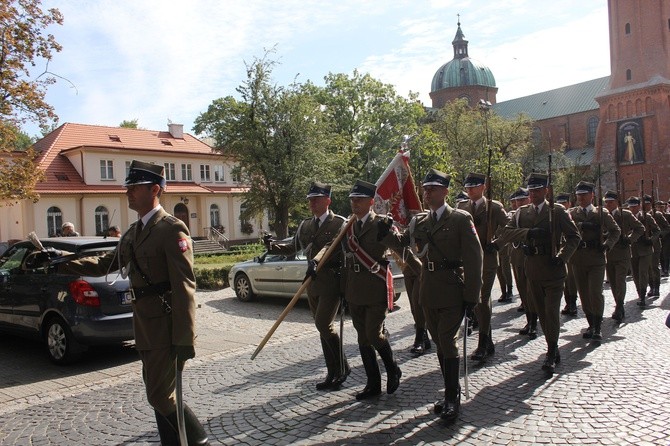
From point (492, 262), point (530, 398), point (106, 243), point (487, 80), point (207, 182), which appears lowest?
point (530, 398)

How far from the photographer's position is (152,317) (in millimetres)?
4004

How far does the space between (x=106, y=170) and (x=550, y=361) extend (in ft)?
131

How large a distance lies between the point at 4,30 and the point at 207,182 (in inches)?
1329

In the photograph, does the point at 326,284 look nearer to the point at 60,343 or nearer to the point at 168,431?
the point at 168,431

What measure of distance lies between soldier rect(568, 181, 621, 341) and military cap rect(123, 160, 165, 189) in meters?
6.58

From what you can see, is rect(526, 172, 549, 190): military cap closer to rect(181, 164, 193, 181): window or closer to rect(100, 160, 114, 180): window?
rect(100, 160, 114, 180): window

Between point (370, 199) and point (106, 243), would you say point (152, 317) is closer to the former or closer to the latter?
point (370, 199)

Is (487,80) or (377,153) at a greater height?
(487,80)

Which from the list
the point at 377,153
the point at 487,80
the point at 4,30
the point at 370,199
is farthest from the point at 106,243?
the point at 487,80

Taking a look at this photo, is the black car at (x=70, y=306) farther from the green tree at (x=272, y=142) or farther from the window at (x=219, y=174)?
the window at (x=219, y=174)

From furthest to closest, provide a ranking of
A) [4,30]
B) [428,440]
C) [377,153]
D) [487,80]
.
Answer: [487,80] → [377,153] → [4,30] → [428,440]

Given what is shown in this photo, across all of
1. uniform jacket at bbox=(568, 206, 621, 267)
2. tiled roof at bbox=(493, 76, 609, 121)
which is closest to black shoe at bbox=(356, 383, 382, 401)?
uniform jacket at bbox=(568, 206, 621, 267)

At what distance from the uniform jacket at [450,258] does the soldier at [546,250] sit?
1.82m

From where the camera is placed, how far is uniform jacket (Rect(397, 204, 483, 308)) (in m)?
5.07
